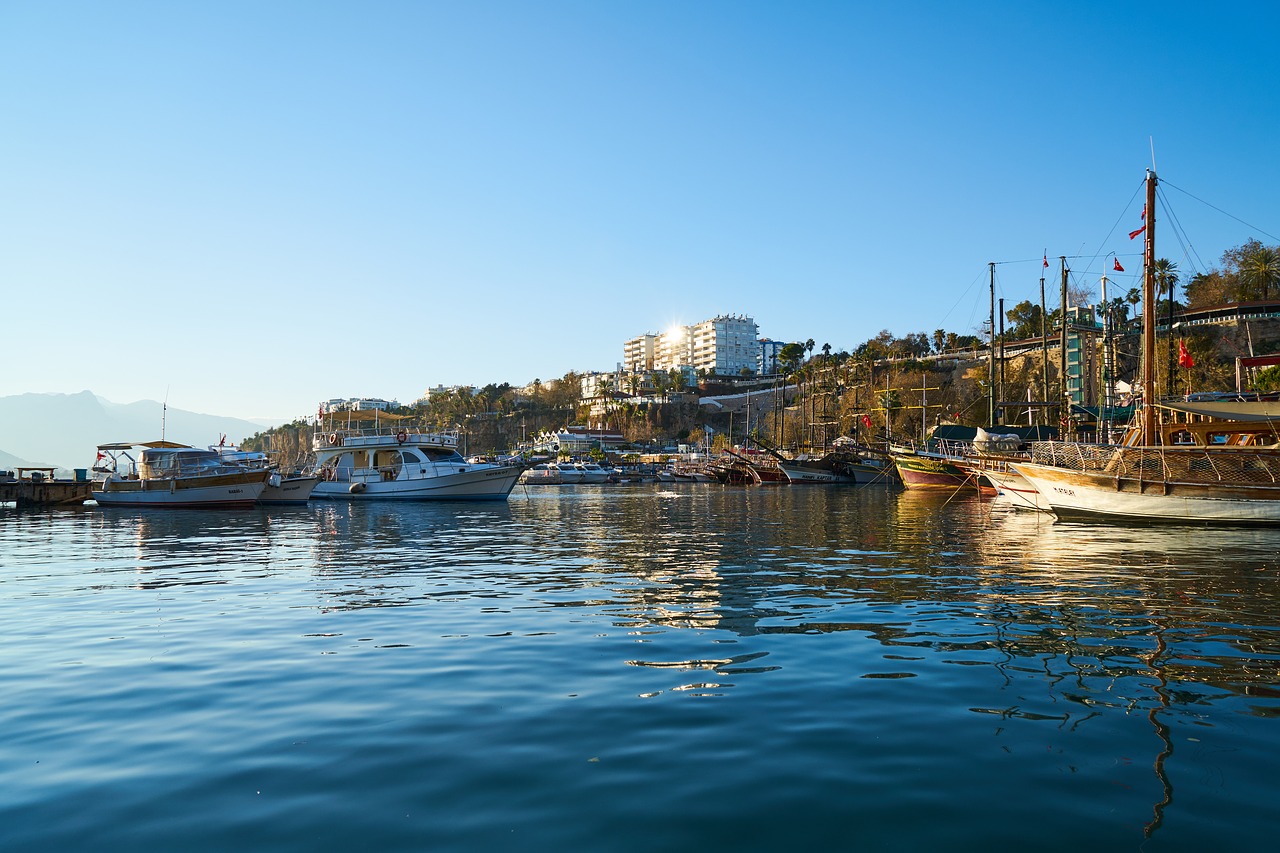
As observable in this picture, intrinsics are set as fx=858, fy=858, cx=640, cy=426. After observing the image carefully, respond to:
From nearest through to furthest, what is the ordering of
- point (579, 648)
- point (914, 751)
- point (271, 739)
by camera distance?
1. point (914, 751)
2. point (271, 739)
3. point (579, 648)

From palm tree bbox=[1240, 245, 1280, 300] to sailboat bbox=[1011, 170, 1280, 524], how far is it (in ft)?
252

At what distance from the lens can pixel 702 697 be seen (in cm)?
807

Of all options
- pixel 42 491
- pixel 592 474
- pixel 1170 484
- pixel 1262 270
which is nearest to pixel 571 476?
pixel 592 474

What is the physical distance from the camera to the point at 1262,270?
93.4 meters

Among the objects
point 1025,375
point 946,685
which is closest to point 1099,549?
point 946,685

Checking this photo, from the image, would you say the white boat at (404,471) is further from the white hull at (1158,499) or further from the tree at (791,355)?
the tree at (791,355)

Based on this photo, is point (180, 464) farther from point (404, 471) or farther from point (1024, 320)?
point (1024, 320)

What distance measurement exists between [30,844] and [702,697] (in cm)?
516

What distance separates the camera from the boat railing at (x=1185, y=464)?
26.9 meters

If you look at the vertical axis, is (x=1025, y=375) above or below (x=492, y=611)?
above

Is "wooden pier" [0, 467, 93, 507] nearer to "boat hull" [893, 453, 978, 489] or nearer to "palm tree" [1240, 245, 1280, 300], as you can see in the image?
"boat hull" [893, 453, 978, 489]

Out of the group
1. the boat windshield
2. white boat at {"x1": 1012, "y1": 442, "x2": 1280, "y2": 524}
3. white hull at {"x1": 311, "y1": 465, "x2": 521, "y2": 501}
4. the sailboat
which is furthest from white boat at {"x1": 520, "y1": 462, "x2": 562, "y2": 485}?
white boat at {"x1": 1012, "y1": 442, "x2": 1280, "y2": 524}

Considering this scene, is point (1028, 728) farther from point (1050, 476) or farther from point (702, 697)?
point (1050, 476)

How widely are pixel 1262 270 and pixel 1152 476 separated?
8422cm
